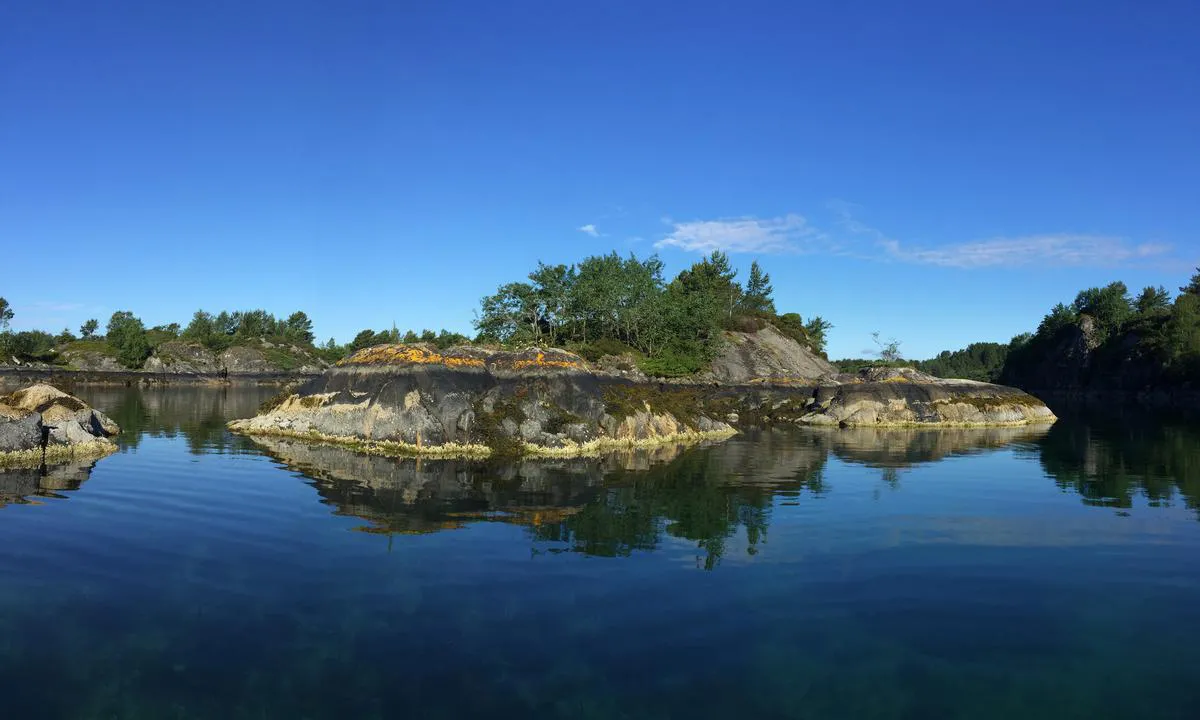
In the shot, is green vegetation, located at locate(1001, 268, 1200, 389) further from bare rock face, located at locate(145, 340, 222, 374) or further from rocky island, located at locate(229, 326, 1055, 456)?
bare rock face, located at locate(145, 340, 222, 374)

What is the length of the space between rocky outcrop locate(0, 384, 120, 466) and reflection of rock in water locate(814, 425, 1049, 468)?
36.5 meters

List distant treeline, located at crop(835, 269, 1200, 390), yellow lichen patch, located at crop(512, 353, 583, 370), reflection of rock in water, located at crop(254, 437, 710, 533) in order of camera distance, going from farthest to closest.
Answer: distant treeline, located at crop(835, 269, 1200, 390) → yellow lichen patch, located at crop(512, 353, 583, 370) → reflection of rock in water, located at crop(254, 437, 710, 533)

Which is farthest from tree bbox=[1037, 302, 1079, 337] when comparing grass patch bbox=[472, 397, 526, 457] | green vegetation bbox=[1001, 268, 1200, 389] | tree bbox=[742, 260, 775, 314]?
grass patch bbox=[472, 397, 526, 457]

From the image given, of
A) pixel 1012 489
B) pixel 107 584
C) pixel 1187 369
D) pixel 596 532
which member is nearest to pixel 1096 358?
pixel 1187 369

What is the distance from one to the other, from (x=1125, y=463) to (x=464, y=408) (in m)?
34.9

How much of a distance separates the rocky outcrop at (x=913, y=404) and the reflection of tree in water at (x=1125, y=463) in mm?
7303

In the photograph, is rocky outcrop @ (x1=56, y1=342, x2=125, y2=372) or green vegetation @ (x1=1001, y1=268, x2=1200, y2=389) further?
rocky outcrop @ (x1=56, y1=342, x2=125, y2=372)

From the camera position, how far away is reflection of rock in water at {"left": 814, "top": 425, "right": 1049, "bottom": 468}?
39375 mm

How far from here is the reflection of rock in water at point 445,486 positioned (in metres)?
21.0

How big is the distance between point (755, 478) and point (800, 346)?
101 meters

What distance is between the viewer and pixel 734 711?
31.2ft

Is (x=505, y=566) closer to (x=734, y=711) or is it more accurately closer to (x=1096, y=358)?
(x=734, y=711)

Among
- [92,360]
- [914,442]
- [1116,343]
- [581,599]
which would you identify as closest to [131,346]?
[92,360]

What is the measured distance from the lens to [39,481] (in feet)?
79.8
